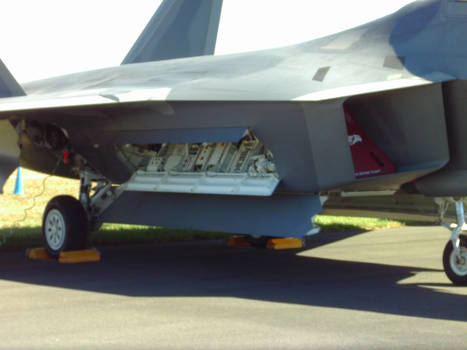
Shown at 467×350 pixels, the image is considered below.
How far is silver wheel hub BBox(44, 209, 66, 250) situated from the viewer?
9.69 meters

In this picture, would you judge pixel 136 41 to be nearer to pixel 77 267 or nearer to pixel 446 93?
pixel 77 267

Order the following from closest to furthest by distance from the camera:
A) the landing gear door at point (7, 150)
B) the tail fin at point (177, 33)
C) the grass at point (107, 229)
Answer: the landing gear door at point (7, 150) < the grass at point (107, 229) < the tail fin at point (177, 33)

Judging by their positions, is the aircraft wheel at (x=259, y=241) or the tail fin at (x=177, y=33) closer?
the aircraft wheel at (x=259, y=241)

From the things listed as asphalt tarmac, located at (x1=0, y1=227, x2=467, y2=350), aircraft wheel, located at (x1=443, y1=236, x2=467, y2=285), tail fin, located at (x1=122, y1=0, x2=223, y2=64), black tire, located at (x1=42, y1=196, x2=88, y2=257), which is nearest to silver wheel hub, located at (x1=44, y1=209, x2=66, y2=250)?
black tire, located at (x1=42, y1=196, x2=88, y2=257)

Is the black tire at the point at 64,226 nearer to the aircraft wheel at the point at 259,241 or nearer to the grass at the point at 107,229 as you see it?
the grass at the point at 107,229

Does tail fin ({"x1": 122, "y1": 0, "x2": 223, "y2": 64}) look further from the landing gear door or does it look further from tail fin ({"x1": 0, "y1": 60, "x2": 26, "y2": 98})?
the landing gear door

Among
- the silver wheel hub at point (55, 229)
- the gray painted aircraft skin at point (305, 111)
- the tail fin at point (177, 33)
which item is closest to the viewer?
the gray painted aircraft skin at point (305, 111)

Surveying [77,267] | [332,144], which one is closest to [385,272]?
[332,144]

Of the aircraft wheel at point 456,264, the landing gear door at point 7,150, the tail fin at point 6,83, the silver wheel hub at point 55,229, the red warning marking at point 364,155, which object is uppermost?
the tail fin at point 6,83

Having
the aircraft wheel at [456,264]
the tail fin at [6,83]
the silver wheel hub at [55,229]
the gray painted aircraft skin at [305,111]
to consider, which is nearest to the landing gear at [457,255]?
the aircraft wheel at [456,264]

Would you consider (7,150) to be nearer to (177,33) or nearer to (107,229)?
(107,229)

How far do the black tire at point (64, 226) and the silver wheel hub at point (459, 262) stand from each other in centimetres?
509

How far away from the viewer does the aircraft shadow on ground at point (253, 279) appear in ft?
20.5

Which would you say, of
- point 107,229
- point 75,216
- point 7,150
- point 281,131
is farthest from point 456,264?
point 107,229
